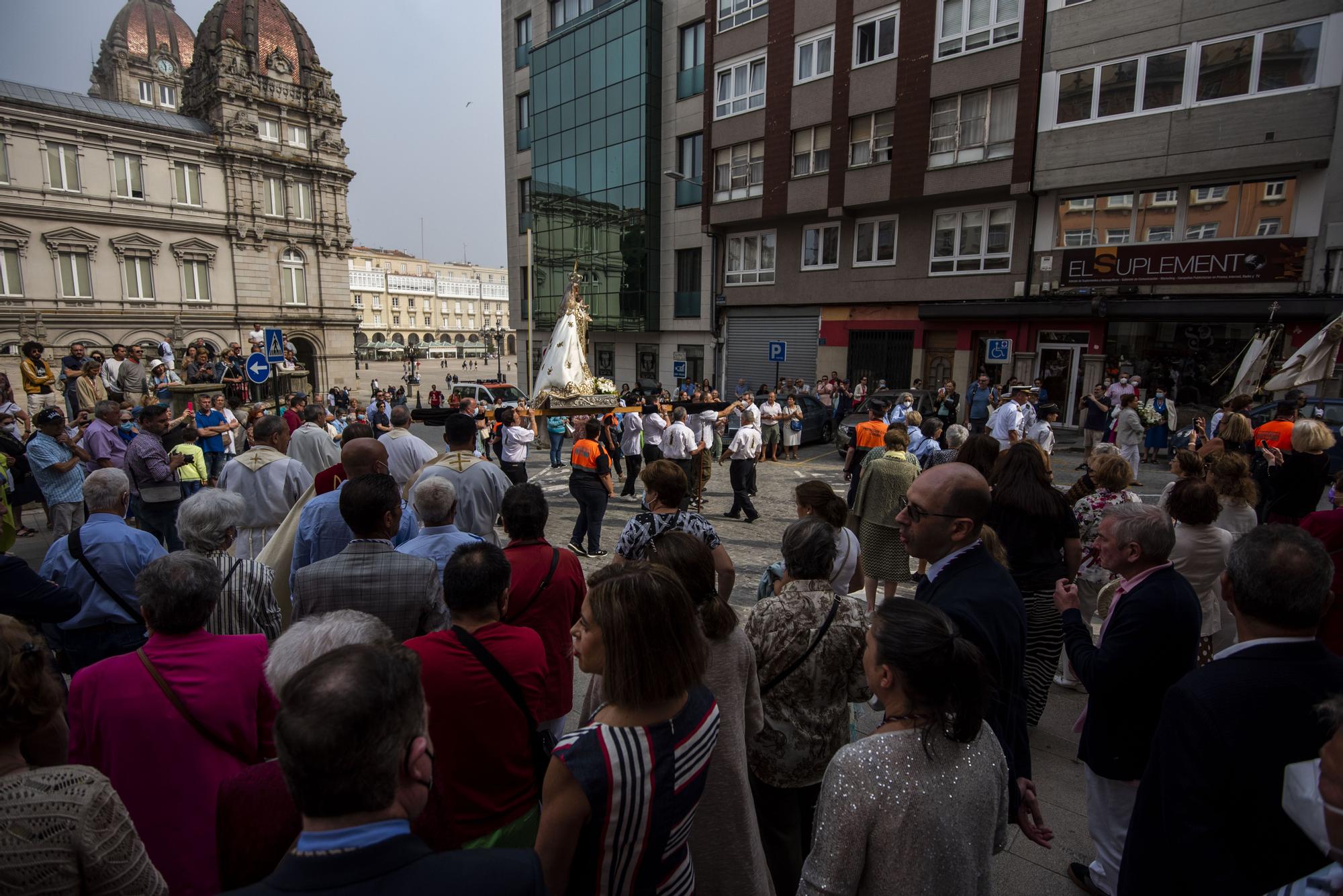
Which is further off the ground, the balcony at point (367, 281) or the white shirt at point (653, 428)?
the balcony at point (367, 281)

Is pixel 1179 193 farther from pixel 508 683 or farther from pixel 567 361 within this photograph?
pixel 508 683

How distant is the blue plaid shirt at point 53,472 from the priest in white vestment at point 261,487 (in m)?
3.38

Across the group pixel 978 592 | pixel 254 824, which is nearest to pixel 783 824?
pixel 978 592

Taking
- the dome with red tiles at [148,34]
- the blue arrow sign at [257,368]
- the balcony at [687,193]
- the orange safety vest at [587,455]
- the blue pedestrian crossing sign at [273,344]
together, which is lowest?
the orange safety vest at [587,455]

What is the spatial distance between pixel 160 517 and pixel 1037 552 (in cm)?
877

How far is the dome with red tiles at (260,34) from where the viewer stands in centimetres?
4253

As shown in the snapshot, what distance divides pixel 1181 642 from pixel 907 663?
69.2 inches

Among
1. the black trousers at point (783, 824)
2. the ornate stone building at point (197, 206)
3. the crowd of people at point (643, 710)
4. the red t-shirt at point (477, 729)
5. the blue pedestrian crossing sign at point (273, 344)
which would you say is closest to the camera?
the crowd of people at point (643, 710)

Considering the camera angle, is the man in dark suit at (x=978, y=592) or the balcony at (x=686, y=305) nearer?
the man in dark suit at (x=978, y=592)

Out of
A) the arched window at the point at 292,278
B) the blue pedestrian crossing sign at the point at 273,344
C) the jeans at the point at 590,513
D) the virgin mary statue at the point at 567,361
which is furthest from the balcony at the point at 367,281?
the jeans at the point at 590,513

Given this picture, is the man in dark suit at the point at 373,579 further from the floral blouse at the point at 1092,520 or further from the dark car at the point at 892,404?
the dark car at the point at 892,404

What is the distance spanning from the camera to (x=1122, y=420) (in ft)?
38.1

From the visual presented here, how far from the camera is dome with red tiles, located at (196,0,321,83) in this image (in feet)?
140

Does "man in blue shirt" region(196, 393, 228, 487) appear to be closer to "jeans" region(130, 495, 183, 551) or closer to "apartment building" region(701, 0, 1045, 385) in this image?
"jeans" region(130, 495, 183, 551)
